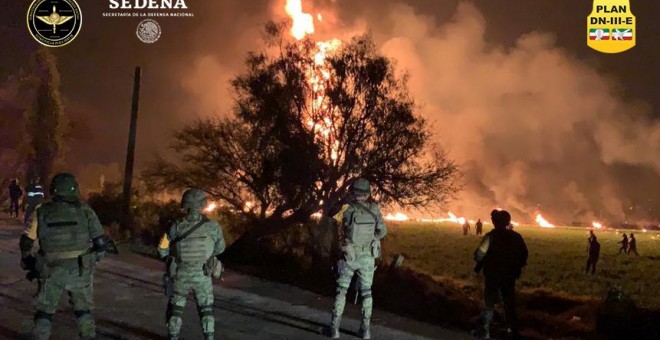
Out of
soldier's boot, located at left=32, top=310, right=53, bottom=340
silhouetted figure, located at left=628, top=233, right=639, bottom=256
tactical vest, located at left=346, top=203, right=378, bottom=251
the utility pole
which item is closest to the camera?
soldier's boot, located at left=32, top=310, right=53, bottom=340

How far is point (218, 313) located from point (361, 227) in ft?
9.30

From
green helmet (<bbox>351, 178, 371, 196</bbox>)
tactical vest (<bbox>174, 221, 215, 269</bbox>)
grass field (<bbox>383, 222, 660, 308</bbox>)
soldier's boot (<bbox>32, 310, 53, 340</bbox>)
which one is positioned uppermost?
green helmet (<bbox>351, 178, 371, 196</bbox>)

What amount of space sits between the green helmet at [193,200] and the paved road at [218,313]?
191 centimetres

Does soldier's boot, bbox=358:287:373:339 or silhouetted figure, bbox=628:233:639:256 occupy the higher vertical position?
silhouetted figure, bbox=628:233:639:256

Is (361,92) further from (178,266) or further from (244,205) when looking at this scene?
(178,266)

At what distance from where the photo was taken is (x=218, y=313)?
27.2ft

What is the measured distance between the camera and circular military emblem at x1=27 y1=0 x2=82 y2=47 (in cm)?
2064

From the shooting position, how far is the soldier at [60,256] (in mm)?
5508

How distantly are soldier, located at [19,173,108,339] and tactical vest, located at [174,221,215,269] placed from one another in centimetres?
90

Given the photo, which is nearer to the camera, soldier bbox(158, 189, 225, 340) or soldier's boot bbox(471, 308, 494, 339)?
soldier bbox(158, 189, 225, 340)

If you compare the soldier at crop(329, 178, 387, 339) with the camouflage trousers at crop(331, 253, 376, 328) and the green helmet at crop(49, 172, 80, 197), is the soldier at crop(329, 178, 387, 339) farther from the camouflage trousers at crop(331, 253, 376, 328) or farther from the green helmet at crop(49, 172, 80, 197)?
the green helmet at crop(49, 172, 80, 197)

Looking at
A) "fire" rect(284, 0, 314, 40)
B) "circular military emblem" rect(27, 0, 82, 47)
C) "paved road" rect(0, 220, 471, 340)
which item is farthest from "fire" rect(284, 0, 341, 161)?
"circular military emblem" rect(27, 0, 82, 47)

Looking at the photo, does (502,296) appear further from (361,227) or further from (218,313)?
(218,313)

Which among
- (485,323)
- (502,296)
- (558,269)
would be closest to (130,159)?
(485,323)
